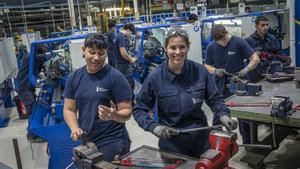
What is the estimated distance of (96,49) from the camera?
6.60 feet

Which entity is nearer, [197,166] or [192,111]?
[197,166]

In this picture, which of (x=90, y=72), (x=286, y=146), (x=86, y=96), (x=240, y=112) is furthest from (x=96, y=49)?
(x=286, y=146)

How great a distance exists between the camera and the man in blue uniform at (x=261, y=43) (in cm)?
375

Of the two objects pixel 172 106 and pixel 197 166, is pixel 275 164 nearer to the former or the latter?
pixel 172 106

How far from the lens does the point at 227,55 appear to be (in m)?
3.48

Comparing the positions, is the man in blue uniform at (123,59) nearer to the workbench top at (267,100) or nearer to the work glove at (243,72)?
the work glove at (243,72)

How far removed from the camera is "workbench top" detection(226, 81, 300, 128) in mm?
2315

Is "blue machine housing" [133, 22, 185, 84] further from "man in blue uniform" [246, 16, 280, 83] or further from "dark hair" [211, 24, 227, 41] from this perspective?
"dark hair" [211, 24, 227, 41]

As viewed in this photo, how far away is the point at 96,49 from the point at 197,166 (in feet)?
3.16

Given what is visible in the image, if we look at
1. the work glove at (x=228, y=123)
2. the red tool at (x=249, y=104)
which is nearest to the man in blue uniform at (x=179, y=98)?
the work glove at (x=228, y=123)

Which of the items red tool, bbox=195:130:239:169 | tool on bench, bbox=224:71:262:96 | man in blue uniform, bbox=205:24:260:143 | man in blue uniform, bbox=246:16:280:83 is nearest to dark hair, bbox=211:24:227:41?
man in blue uniform, bbox=205:24:260:143

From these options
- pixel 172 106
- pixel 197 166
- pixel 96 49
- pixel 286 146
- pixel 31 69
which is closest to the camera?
pixel 197 166

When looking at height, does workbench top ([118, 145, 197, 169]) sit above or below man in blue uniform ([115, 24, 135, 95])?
below

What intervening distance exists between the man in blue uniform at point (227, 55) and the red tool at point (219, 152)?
1854 mm
